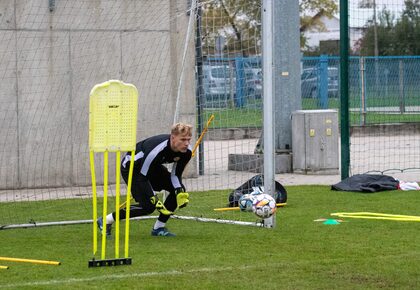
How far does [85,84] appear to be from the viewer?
55.0ft

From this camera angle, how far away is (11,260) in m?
9.49

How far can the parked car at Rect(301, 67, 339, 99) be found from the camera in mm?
29344

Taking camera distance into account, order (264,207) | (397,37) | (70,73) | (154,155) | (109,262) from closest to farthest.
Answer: (109,262)
(154,155)
(264,207)
(70,73)
(397,37)

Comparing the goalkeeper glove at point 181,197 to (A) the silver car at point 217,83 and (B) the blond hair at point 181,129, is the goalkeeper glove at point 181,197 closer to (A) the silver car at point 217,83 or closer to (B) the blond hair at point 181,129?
(B) the blond hair at point 181,129

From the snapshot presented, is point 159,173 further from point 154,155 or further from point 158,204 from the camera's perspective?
point 158,204

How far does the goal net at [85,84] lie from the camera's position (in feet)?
51.4

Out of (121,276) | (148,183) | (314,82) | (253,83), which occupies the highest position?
(314,82)

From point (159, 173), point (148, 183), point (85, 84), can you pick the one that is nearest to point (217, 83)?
point (85, 84)

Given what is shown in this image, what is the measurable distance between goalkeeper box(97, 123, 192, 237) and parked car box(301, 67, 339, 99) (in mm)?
17995

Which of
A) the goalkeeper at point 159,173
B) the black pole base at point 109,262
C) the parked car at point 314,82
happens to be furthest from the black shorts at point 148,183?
the parked car at point 314,82

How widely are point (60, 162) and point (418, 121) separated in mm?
14938

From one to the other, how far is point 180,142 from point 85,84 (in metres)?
6.33

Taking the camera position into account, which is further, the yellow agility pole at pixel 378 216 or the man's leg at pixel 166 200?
→ the yellow agility pole at pixel 378 216

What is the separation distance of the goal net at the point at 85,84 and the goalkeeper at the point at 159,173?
3544 millimetres
